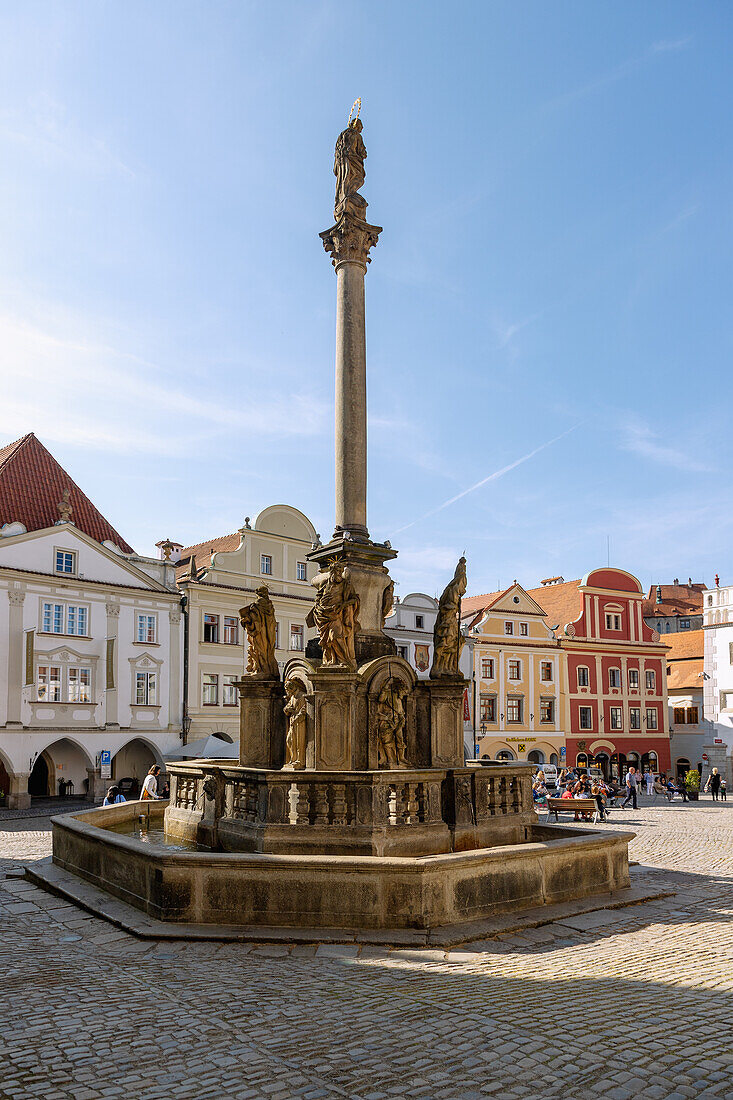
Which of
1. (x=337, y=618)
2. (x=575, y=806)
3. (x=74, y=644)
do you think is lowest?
(x=575, y=806)

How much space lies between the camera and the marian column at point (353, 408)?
462 inches

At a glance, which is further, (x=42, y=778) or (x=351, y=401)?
(x=42, y=778)

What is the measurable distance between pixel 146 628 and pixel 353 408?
1015 inches

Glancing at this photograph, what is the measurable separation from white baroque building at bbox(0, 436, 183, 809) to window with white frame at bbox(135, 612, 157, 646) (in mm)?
45

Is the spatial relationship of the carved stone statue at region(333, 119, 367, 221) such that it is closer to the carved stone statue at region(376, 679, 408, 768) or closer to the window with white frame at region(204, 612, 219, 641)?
the carved stone statue at region(376, 679, 408, 768)

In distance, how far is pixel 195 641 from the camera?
37.6 meters

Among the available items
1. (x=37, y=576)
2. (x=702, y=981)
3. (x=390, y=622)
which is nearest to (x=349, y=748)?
(x=702, y=981)

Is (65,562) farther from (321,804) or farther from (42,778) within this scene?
(321,804)

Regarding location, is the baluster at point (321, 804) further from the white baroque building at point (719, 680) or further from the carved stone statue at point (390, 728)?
the white baroque building at point (719, 680)

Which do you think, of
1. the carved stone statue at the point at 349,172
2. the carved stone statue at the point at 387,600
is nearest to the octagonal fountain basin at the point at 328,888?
the carved stone statue at the point at 387,600

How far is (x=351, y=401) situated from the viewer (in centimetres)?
1246

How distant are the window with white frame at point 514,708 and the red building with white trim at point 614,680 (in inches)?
142

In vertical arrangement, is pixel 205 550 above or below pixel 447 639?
above

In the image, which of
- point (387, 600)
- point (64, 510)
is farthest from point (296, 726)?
point (64, 510)
